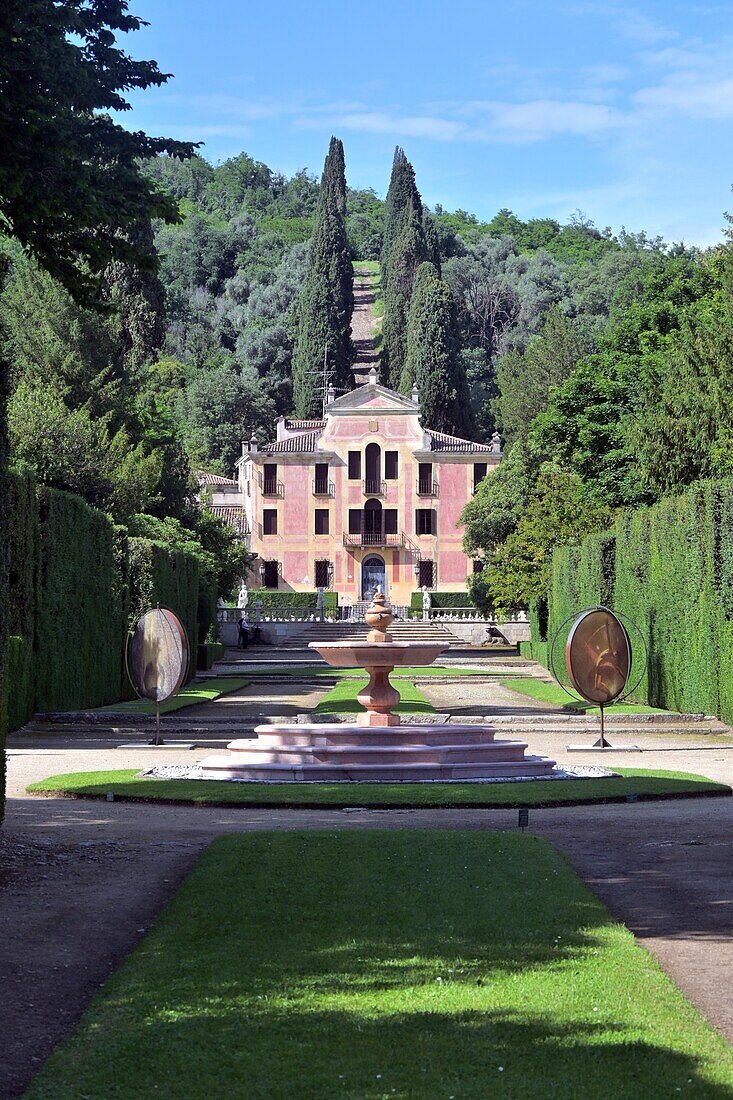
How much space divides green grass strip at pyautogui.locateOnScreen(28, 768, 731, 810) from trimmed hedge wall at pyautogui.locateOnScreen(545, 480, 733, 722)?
29.3 feet

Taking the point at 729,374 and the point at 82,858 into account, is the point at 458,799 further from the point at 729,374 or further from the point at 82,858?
the point at 729,374

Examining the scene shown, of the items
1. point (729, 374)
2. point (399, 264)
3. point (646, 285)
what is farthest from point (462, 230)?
point (729, 374)

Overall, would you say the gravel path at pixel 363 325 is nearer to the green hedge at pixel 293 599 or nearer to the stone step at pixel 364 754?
the green hedge at pixel 293 599

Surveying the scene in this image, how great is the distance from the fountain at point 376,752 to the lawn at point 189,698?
8.97 metres

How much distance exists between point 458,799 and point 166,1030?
31.0 ft

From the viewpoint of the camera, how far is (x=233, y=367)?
12012cm

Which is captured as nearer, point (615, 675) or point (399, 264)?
point (615, 675)

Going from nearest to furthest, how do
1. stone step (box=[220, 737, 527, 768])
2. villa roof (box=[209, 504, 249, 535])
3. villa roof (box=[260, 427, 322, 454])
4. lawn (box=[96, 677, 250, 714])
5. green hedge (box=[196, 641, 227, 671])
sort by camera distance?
stone step (box=[220, 737, 527, 768])
lawn (box=[96, 677, 250, 714])
green hedge (box=[196, 641, 227, 671])
villa roof (box=[260, 427, 322, 454])
villa roof (box=[209, 504, 249, 535])

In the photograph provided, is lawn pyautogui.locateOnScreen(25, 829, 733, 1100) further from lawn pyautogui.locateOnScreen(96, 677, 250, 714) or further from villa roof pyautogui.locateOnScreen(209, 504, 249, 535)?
villa roof pyautogui.locateOnScreen(209, 504, 249, 535)

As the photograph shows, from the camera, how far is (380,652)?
19.9m

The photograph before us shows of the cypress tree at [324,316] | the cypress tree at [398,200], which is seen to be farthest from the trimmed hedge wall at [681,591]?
the cypress tree at [398,200]

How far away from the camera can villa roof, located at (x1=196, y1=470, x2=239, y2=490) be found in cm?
9645

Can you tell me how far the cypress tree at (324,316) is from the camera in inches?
4124

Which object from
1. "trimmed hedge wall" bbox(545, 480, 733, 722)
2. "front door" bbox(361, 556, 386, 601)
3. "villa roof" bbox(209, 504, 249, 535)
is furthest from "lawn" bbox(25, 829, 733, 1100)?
"villa roof" bbox(209, 504, 249, 535)
